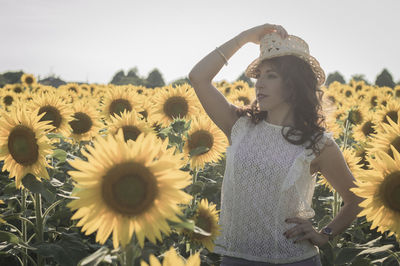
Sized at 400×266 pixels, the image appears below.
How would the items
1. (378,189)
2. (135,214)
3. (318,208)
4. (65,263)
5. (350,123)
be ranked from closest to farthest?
(135,214) → (378,189) → (65,263) → (318,208) → (350,123)

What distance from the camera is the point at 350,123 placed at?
6426mm

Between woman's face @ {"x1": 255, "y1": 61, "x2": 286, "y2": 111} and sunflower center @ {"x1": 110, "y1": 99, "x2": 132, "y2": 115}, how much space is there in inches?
106

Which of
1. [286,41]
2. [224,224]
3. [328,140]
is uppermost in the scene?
[286,41]

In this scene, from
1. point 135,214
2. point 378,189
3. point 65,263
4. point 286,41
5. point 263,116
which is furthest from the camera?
point 263,116

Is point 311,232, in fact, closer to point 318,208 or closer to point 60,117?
point 318,208

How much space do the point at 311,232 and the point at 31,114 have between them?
7.06ft

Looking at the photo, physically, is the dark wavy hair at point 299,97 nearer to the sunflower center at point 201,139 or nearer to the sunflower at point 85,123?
the sunflower center at point 201,139

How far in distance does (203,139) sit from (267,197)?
114 cm

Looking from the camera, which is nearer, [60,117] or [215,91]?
[215,91]

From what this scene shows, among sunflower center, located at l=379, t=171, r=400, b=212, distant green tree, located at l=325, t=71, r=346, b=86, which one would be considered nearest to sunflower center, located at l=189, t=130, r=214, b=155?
sunflower center, located at l=379, t=171, r=400, b=212

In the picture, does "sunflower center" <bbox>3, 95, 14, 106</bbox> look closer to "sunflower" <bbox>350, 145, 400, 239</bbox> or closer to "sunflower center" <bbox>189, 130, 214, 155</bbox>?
"sunflower center" <bbox>189, 130, 214, 155</bbox>

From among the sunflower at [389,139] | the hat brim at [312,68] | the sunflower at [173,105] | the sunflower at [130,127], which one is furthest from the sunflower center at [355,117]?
the sunflower at [130,127]

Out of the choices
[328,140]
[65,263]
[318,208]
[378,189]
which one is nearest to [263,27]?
[328,140]

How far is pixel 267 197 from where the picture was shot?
2791 mm
